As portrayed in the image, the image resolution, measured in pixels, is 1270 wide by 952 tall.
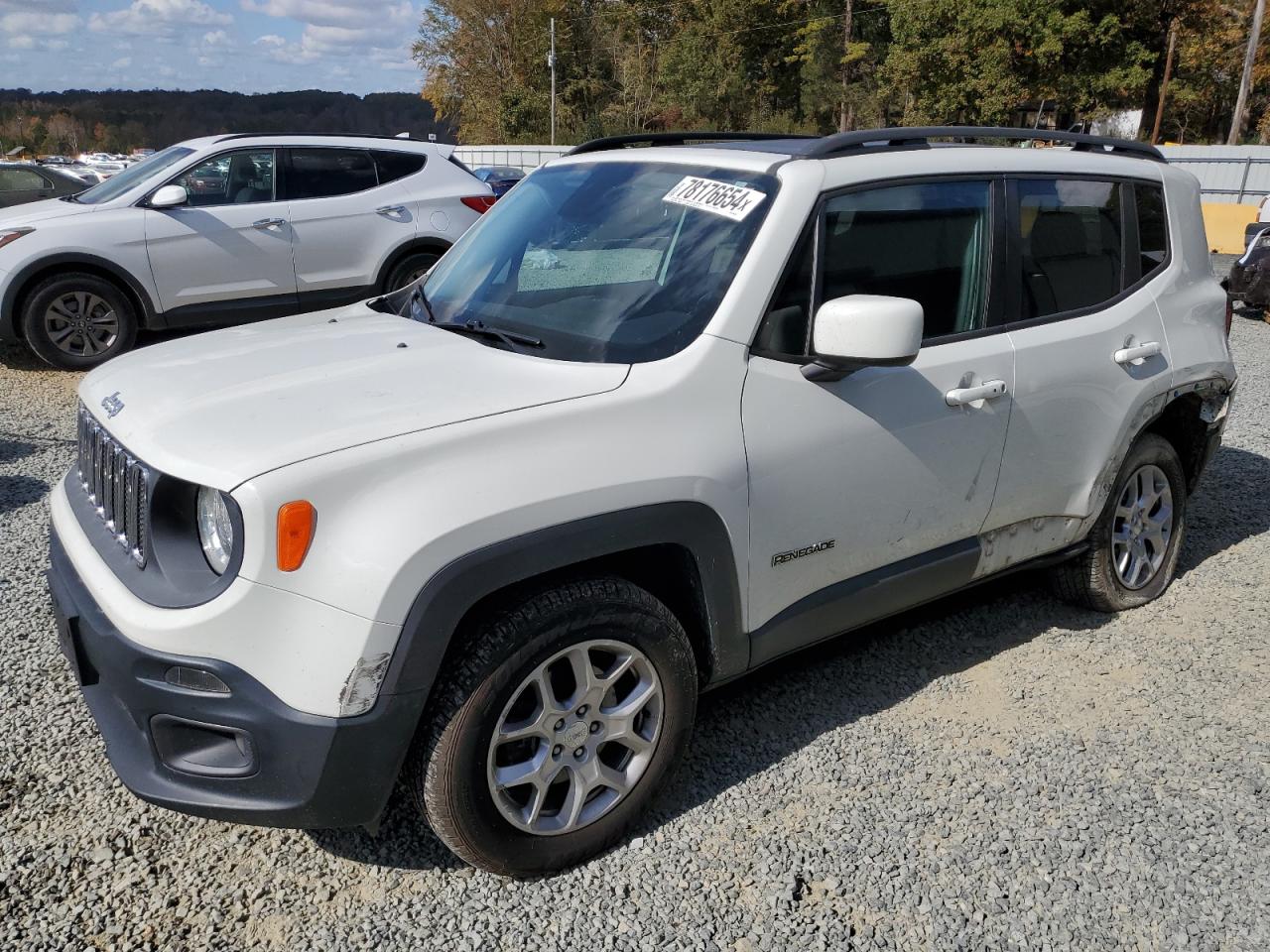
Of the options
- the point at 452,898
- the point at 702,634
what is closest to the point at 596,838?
the point at 452,898

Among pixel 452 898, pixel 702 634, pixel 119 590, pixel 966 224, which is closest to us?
pixel 119 590

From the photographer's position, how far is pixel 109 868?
103 inches

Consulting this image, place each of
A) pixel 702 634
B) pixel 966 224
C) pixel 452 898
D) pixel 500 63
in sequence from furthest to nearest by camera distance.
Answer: pixel 500 63 → pixel 966 224 → pixel 702 634 → pixel 452 898

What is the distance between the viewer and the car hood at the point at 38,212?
25.1 feet

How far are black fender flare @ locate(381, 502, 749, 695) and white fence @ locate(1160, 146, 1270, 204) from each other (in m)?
28.0

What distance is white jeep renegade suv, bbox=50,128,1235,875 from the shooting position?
2182mm

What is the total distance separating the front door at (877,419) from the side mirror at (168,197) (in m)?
6.58

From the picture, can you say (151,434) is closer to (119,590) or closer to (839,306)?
(119,590)

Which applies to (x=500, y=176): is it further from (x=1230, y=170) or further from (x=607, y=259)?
(x=1230, y=170)

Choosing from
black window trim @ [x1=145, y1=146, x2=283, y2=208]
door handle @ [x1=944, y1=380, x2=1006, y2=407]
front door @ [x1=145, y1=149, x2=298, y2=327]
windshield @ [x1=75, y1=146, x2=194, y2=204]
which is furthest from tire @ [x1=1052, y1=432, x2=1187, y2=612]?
windshield @ [x1=75, y1=146, x2=194, y2=204]

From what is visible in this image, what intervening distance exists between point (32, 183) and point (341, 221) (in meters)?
6.93

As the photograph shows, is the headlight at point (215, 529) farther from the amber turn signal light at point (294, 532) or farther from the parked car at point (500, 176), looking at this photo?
the parked car at point (500, 176)

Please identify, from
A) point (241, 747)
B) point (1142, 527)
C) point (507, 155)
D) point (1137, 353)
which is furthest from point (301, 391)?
point (507, 155)

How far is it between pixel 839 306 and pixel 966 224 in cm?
96
